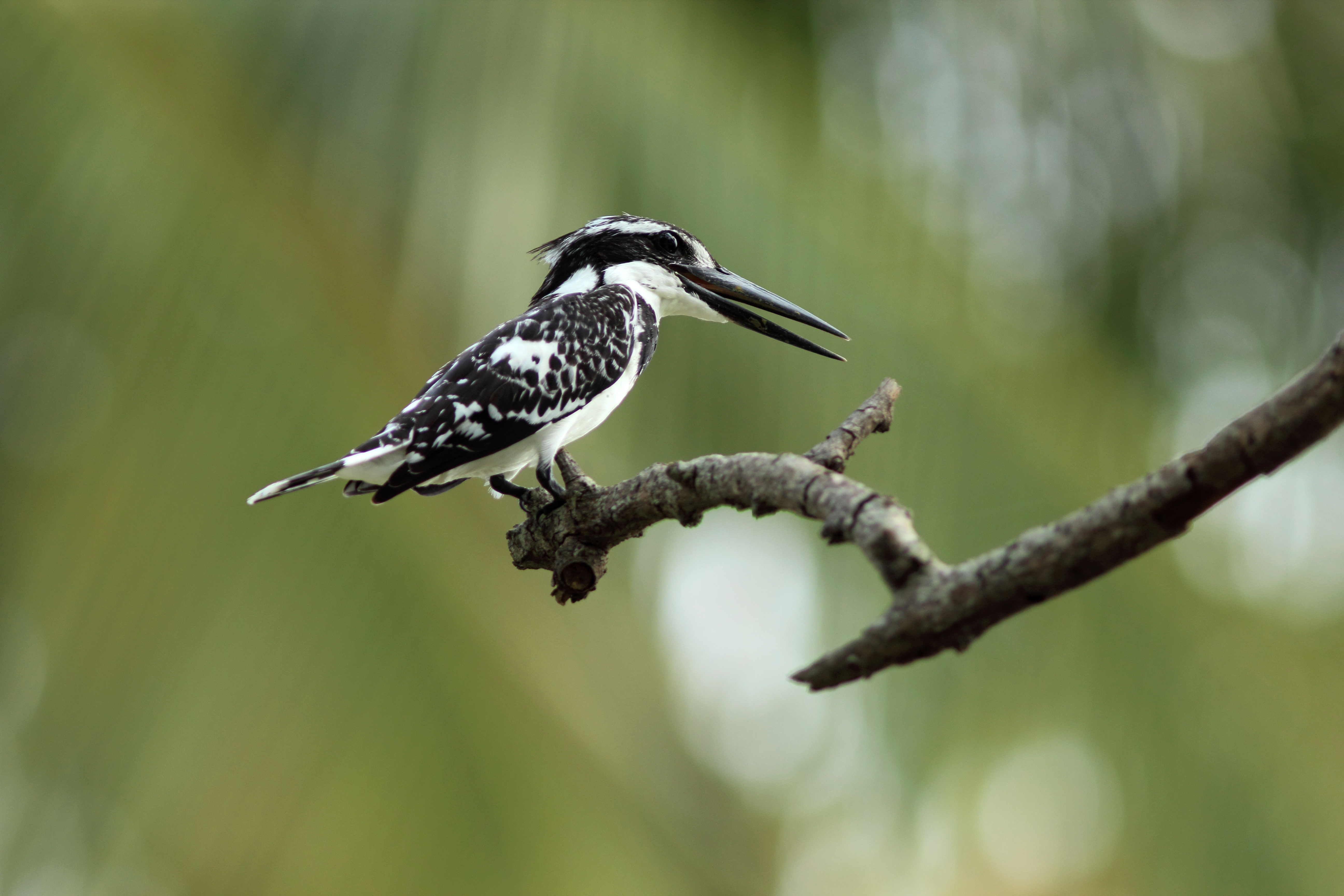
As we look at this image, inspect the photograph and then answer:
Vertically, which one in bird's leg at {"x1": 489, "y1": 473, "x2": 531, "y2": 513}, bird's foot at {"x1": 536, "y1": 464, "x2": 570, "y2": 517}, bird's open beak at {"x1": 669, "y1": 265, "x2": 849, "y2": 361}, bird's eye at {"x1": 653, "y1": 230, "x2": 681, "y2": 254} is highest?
bird's eye at {"x1": 653, "y1": 230, "x2": 681, "y2": 254}

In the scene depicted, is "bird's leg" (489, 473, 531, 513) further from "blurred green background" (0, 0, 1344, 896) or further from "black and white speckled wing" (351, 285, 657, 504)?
"blurred green background" (0, 0, 1344, 896)

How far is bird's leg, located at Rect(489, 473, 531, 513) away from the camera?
264 centimetres

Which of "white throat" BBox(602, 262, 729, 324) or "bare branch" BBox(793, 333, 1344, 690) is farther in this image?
"white throat" BBox(602, 262, 729, 324)

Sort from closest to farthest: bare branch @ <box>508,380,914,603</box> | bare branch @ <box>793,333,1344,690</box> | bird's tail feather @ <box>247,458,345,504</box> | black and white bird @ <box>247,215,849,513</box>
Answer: bare branch @ <box>793,333,1344,690</box>
bare branch @ <box>508,380,914,603</box>
bird's tail feather @ <box>247,458,345,504</box>
black and white bird @ <box>247,215,849,513</box>

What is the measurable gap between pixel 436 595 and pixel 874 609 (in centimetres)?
169

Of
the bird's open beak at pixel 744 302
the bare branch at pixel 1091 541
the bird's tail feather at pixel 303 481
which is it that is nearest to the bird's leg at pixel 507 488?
the bird's tail feather at pixel 303 481

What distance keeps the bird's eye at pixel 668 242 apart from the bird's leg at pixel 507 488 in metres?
0.85

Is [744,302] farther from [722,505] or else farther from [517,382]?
[722,505]

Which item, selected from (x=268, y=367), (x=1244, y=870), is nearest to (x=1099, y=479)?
(x=1244, y=870)

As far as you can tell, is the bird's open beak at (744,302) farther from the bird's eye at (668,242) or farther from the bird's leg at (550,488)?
the bird's leg at (550,488)


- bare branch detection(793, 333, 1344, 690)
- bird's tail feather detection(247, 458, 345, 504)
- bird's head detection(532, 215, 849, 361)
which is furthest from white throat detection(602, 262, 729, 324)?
bare branch detection(793, 333, 1344, 690)

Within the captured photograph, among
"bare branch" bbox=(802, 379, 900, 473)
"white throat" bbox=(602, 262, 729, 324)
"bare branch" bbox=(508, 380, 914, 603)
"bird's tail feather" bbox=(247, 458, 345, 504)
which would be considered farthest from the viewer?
"white throat" bbox=(602, 262, 729, 324)

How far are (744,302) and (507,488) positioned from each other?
2.93ft

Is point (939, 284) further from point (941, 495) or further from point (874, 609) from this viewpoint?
point (874, 609)
